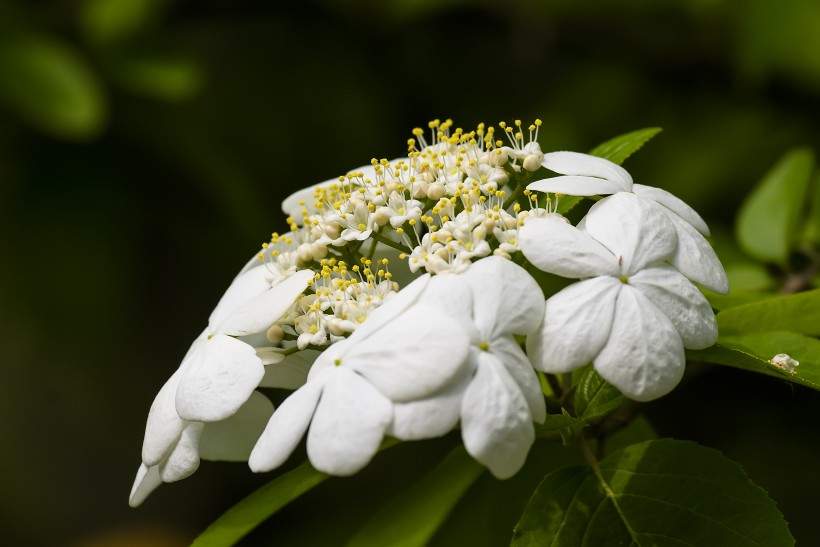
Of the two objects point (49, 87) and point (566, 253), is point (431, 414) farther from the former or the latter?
point (49, 87)

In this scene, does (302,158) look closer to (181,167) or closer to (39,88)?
(181,167)

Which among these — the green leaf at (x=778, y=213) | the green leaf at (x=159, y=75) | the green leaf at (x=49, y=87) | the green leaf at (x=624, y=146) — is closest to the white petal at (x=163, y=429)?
the green leaf at (x=624, y=146)

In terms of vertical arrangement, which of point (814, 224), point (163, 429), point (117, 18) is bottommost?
point (814, 224)

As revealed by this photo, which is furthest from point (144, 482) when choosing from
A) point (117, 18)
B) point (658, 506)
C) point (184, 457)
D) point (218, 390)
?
point (117, 18)

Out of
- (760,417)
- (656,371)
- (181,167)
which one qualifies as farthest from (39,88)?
(760,417)

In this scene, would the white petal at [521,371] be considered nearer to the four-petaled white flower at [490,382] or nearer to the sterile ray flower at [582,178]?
the four-petaled white flower at [490,382]

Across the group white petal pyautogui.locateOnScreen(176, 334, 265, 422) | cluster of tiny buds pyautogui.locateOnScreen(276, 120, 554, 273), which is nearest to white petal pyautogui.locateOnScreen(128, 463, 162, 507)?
white petal pyautogui.locateOnScreen(176, 334, 265, 422)
